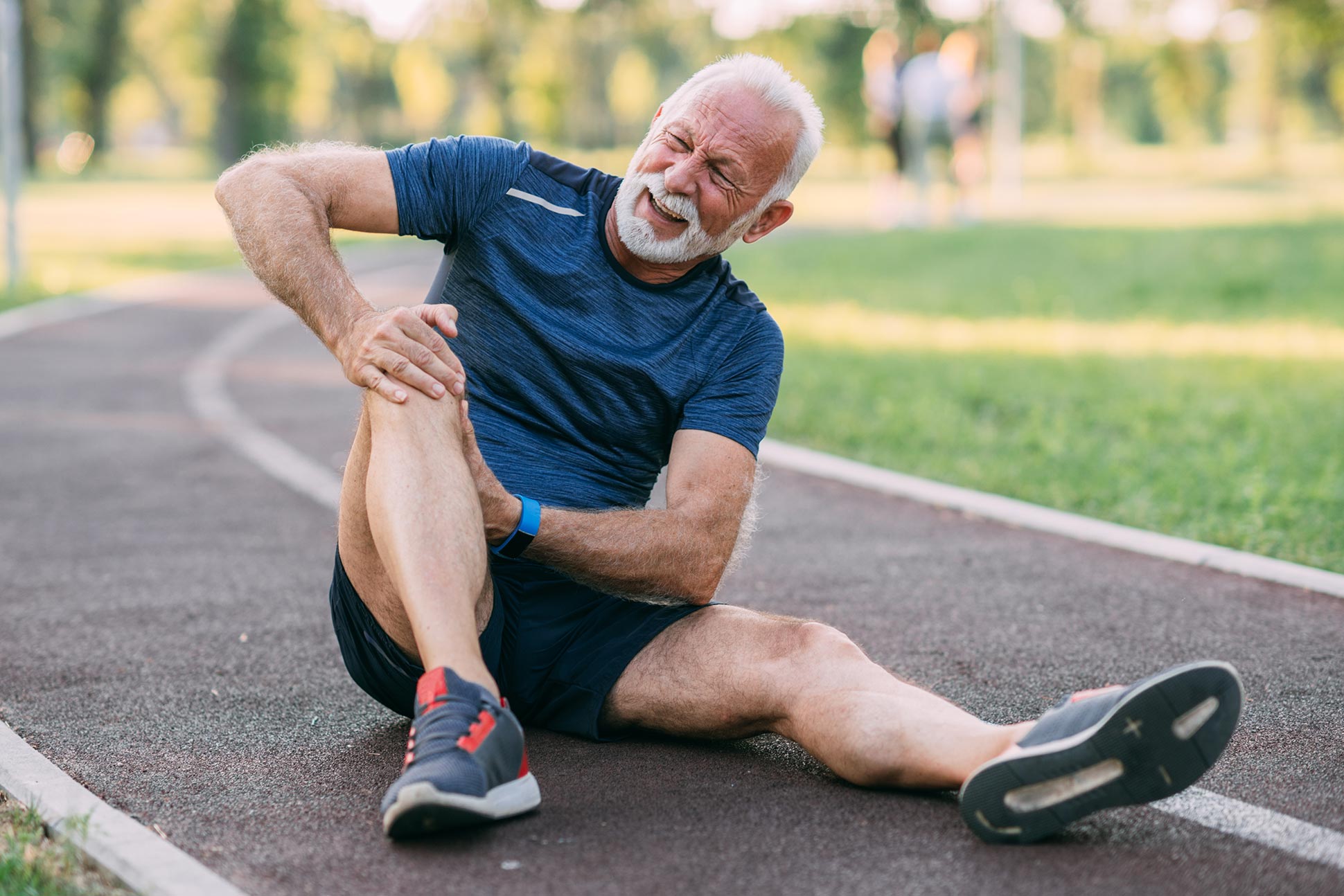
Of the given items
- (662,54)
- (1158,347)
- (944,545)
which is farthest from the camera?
(662,54)

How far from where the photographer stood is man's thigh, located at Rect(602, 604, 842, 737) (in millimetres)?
3465

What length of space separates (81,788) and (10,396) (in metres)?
7.37

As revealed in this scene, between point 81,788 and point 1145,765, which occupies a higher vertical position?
point 1145,765

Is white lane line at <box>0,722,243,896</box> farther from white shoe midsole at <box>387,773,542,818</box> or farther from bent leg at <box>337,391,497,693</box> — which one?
bent leg at <box>337,391,497,693</box>

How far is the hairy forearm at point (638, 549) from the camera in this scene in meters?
3.56

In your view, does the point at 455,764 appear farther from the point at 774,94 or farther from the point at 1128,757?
the point at 774,94

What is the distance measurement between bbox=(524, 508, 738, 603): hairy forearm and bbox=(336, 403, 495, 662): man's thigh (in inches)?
8.6

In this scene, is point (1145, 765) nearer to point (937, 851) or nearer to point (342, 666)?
point (937, 851)

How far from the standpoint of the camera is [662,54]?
9931cm

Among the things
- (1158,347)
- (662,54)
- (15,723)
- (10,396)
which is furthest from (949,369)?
(662,54)

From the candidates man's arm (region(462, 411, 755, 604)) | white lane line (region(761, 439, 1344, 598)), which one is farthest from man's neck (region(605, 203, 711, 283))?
white lane line (region(761, 439, 1344, 598))

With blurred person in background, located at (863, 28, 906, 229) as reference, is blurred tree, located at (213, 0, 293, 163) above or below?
below

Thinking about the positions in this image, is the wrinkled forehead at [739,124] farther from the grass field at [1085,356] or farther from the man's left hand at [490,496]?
the grass field at [1085,356]

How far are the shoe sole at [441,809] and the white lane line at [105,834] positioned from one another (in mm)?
320
